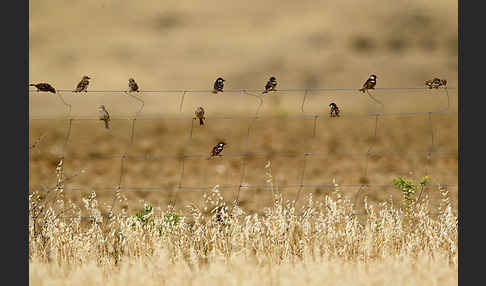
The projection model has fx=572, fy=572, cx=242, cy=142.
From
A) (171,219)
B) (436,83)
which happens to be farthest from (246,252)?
(436,83)

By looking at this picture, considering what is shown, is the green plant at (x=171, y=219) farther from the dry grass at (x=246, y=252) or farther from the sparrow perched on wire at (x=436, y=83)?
the sparrow perched on wire at (x=436, y=83)

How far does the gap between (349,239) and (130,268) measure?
2.24 metres

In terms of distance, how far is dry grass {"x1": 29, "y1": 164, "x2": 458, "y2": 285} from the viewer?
5141 mm

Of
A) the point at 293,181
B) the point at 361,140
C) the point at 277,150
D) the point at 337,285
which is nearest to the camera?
the point at 337,285

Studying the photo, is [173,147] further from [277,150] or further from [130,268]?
[130,268]

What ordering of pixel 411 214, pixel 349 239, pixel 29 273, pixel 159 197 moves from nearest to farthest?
pixel 29 273 < pixel 349 239 < pixel 411 214 < pixel 159 197

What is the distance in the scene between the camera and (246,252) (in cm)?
580

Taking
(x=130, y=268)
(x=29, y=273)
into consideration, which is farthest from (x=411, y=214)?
(x=29, y=273)

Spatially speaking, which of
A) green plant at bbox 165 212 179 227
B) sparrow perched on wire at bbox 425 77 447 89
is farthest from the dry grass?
sparrow perched on wire at bbox 425 77 447 89

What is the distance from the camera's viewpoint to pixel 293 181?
38.4 ft

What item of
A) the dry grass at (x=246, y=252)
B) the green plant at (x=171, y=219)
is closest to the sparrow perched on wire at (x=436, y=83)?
the dry grass at (x=246, y=252)

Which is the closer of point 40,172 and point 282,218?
point 282,218

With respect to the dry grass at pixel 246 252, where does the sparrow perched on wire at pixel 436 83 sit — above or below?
above

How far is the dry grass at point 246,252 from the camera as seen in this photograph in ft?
16.9
